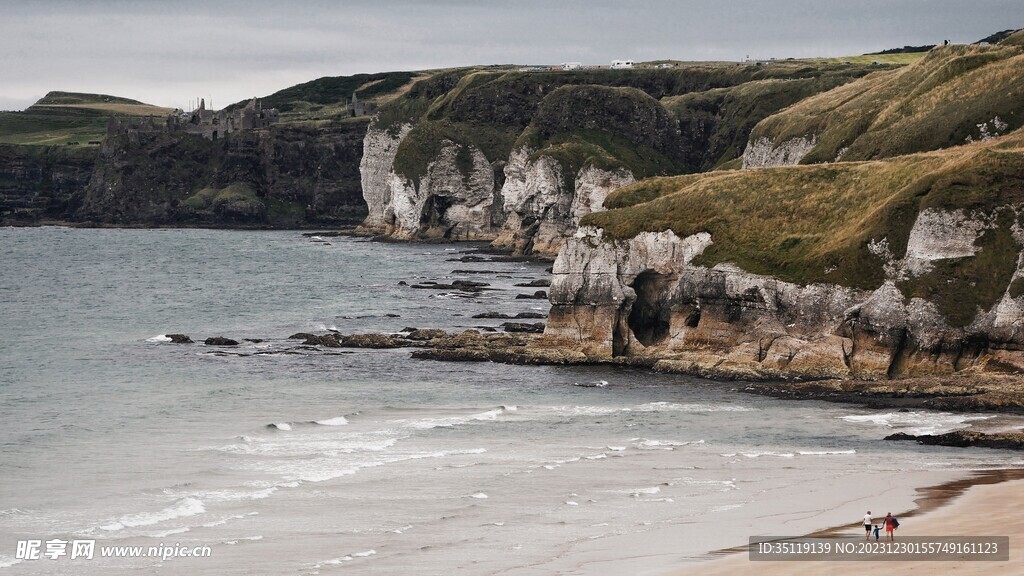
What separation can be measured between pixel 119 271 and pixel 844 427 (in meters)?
112

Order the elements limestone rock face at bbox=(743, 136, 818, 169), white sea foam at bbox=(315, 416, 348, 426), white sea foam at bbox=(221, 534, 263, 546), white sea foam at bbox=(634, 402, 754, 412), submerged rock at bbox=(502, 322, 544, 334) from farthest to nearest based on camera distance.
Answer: limestone rock face at bbox=(743, 136, 818, 169) < submerged rock at bbox=(502, 322, 544, 334) < white sea foam at bbox=(634, 402, 754, 412) < white sea foam at bbox=(315, 416, 348, 426) < white sea foam at bbox=(221, 534, 263, 546)

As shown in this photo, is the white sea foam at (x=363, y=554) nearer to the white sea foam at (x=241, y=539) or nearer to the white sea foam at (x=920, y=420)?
the white sea foam at (x=241, y=539)

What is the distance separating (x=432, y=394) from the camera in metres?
59.5

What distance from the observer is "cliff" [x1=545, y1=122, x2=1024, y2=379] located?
56.9 metres

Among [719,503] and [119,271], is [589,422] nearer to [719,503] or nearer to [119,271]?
[719,503]

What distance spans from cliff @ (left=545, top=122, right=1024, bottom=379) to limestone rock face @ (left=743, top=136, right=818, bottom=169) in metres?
42.2

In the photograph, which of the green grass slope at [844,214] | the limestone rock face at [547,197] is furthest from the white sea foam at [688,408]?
the limestone rock face at [547,197]

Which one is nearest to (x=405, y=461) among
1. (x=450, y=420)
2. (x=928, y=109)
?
(x=450, y=420)

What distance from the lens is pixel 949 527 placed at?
3272cm

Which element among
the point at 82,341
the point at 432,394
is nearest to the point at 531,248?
the point at 82,341

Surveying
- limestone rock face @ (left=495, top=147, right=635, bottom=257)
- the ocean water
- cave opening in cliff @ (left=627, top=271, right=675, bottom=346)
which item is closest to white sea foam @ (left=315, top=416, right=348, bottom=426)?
the ocean water

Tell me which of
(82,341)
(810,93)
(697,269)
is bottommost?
(82,341)

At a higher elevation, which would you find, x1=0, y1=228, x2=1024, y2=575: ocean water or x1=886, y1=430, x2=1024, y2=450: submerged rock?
x1=886, y1=430, x2=1024, y2=450: submerged rock

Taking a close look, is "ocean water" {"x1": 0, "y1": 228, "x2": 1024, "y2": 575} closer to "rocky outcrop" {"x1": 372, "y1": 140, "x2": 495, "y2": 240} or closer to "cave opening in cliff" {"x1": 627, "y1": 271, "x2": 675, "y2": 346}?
"cave opening in cliff" {"x1": 627, "y1": 271, "x2": 675, "y2": 346}
